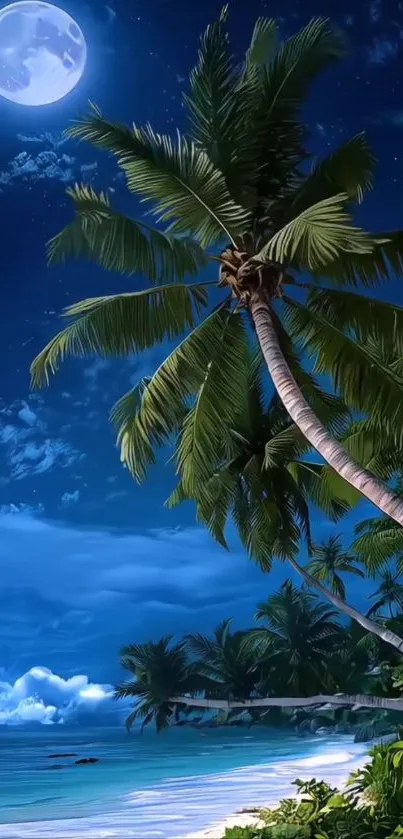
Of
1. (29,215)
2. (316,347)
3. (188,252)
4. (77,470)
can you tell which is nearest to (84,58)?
(29,215)

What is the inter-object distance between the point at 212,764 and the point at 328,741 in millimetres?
2104

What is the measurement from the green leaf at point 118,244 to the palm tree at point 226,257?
1 centimetres

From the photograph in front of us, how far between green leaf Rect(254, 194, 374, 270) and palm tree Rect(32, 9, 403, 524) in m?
0.33

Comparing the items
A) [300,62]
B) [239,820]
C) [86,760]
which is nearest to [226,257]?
[300,62]

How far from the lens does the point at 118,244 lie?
5688 mm

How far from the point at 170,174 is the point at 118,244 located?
73 cm

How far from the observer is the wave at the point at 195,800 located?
903 centimetres

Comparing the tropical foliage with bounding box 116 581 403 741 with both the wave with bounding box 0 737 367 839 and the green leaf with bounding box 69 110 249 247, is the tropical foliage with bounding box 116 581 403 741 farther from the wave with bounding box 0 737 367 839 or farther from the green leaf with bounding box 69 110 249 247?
the green leaf with bounding box 69 110 249 247

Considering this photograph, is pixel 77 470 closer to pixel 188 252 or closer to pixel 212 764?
pixel 212 764

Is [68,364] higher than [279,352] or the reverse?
higher

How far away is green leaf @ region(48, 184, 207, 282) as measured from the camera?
560cm

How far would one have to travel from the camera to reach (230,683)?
49.0 feet

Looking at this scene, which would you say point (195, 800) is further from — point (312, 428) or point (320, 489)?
point (312, 428)

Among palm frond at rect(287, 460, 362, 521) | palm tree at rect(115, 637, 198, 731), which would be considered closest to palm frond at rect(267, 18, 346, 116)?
palm frond at rect(287, 460, 362, 521)
